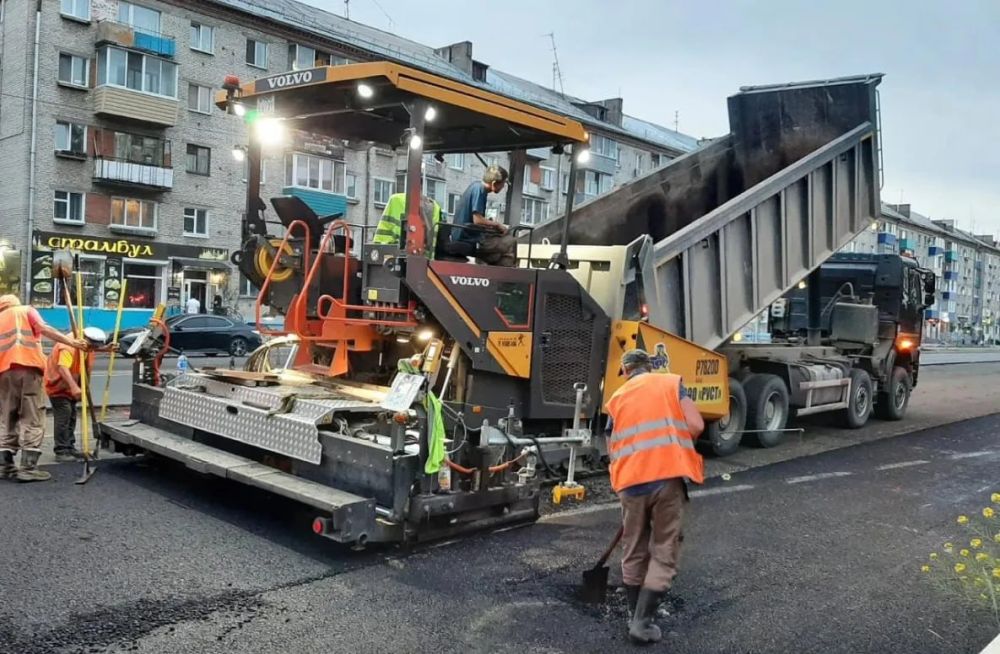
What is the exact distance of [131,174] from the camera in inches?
1171

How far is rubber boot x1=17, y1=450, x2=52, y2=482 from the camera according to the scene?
Result: 6.35 metres

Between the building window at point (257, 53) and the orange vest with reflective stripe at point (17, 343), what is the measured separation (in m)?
28.8

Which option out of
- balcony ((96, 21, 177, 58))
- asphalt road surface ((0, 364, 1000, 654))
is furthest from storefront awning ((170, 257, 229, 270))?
asphalt road surface ((0, 364, 1000, 654))

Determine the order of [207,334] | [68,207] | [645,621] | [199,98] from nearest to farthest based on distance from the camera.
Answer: [645,621]
[207,334]
[68,207]
[199,98]

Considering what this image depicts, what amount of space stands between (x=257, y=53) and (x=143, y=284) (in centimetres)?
1003

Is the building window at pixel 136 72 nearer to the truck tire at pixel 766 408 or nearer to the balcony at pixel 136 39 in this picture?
the balcony at pixel 136 39

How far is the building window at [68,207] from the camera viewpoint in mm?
28719

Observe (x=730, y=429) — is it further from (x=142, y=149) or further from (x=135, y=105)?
(x=142, y=149)

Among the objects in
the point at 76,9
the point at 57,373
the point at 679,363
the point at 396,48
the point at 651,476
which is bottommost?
the point at 651,476

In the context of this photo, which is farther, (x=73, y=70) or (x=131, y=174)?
(x=131, y=174)

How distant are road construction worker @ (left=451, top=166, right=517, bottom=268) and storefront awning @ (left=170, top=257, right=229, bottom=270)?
27.7 m

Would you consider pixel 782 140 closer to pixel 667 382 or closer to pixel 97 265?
pixel 667 382

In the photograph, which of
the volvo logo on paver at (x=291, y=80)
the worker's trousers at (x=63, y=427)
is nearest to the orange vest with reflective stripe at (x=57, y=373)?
the worker's trousers at (x=63, y=427)

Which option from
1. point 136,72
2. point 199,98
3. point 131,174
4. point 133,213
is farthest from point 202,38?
point 133,213
